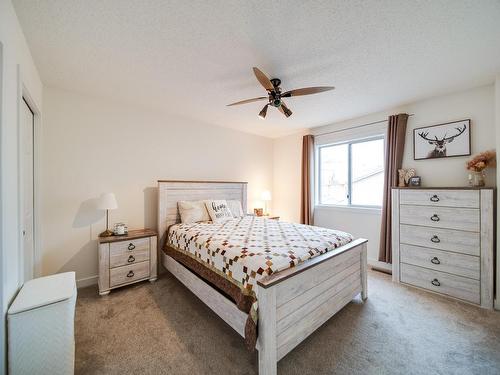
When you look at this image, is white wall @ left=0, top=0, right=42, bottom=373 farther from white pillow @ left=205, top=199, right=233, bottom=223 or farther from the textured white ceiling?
white pillow @ left=205, top=199, right=233, bottom=223

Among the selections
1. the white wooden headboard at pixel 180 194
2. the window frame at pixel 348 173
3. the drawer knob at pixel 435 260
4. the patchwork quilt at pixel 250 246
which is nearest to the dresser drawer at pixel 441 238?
the drawer knob at pixel 435 260

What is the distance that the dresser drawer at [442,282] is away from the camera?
89.7 inches

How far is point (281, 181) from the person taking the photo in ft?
16.1

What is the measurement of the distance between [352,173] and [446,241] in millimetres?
1749

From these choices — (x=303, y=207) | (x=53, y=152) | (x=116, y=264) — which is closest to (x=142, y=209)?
(x=116, y=264)

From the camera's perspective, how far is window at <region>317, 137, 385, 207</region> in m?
3.55

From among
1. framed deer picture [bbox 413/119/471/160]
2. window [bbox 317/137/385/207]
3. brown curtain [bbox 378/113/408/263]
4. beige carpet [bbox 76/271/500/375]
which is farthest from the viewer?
window [bbox 317/137/385/207]

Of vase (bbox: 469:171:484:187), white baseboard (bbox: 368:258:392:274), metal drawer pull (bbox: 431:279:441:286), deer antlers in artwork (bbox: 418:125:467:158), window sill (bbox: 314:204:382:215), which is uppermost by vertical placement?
deer antlers in artwork (bbox: 418:125:467:158)

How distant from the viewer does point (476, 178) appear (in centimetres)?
239

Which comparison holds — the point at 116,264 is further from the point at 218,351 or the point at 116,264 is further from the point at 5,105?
the point at 5,105

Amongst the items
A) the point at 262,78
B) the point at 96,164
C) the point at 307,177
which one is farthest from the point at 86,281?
the point at 307,177

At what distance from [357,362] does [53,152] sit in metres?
3.78

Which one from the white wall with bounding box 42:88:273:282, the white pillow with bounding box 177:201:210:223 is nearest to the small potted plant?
the white pillow with bounding box 177:201:210:223

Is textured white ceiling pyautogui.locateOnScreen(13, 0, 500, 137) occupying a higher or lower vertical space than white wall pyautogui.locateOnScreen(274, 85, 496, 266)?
higher
